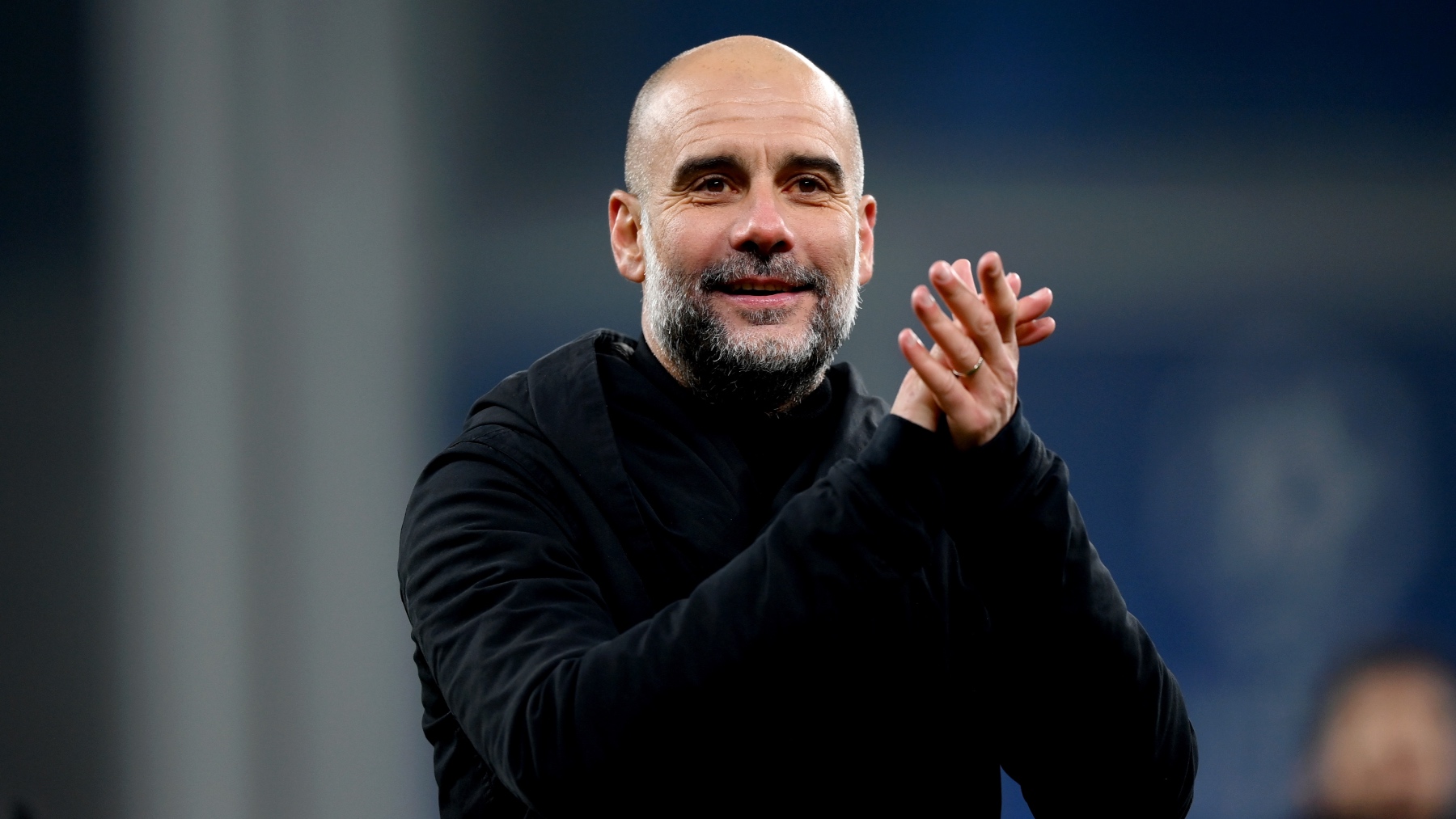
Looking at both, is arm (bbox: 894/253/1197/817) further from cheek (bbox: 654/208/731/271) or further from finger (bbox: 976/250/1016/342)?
cheek (bbox: 654/208/731/271)

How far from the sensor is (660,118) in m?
1.40

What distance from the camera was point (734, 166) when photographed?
51.7 inches

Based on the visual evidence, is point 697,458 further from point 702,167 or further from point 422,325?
point 422,325

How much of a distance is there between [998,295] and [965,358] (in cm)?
6

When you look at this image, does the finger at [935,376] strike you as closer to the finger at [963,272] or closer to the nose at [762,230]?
the finger at [963,272]

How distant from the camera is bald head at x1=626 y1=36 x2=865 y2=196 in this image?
134 cm

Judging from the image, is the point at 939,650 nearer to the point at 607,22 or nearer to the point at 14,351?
the point at 607,22

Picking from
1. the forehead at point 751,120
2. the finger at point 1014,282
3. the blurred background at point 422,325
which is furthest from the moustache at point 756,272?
the blurred background at point 422,325

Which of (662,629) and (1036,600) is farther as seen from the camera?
→ (1036,600)

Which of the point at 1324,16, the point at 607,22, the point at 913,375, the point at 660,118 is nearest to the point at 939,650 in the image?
the point at 913,375

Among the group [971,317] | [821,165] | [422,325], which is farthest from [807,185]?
[422,325]

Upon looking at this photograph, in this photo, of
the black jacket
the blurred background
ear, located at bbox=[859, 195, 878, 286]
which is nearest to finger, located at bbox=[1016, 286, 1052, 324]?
the black jacket

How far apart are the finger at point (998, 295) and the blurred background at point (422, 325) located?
5.42 ft

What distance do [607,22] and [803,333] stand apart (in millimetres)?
1666
